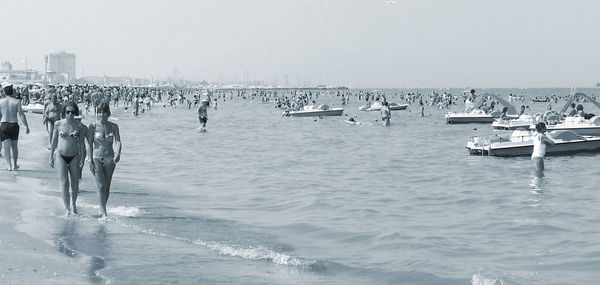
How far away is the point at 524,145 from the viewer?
2658 centimetres

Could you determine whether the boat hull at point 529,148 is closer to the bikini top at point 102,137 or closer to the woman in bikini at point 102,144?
the woman in bikini at point 102,144

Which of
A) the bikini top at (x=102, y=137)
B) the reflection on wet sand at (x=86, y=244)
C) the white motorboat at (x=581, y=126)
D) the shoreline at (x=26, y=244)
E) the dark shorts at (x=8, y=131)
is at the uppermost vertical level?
the bikini top at (x=102, y=137)

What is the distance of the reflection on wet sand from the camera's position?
8035 mm

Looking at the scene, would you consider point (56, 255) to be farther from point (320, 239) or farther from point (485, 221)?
point (485, 221)

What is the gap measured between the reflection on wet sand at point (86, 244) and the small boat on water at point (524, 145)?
1910cm

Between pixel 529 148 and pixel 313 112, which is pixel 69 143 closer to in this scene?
pixel 529 148

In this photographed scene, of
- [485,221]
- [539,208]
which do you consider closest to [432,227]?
[485,221]

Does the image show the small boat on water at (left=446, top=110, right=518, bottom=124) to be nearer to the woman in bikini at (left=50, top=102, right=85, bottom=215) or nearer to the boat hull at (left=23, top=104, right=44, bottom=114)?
the boat hull at (left=23, top=104, right=44, bottom=114)

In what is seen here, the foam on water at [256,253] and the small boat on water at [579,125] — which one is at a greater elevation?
the small boat on water at [579,125]

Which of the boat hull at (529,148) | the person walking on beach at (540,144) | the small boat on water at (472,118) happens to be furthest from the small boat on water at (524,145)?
the small boat on water at (472,118)

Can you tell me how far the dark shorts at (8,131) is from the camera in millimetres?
14008

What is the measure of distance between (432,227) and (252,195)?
5072 millimetres

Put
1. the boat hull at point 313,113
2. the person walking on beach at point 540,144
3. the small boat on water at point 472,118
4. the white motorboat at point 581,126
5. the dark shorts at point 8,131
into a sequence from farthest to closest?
the boat hull at point 313,113
the small boat on water at point 472,118
the white motorboat at point 581,126
the person walking on beach at point 540,144
the dark shorts at point 8,131

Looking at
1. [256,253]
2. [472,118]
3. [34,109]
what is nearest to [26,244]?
[256,253]
